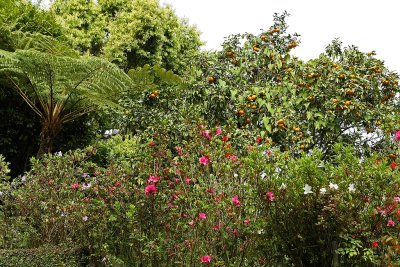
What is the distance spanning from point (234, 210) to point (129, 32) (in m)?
14.4

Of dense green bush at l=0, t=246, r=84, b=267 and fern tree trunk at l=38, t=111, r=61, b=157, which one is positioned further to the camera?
fern tree trunk at l=38, t=111, r=61, b=157

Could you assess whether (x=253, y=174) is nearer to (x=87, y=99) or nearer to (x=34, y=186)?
(x=34, y=186)

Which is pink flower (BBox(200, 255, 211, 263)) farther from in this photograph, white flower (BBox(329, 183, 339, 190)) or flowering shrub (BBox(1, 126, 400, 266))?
white flower (BBox(329, 183, 339, 190))

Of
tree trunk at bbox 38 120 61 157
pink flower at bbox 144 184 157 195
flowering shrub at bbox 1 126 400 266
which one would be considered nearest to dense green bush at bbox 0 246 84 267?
flowering shrub at bbox 1 126 400 266

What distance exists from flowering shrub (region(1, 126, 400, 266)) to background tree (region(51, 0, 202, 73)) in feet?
39.8

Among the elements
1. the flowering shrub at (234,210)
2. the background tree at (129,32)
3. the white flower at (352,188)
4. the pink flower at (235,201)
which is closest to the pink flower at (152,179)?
the flowering shrub at (234,210)

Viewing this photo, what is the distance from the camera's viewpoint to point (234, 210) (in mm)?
3924

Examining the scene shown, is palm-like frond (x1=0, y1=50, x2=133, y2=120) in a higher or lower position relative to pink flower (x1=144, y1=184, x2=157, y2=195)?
higher

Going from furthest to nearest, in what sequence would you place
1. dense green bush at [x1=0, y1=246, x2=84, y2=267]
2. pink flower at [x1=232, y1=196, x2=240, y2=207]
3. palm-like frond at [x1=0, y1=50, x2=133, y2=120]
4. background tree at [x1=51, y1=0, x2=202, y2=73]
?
background tree at [x1=51, y1=0, x2=202, y2=73]
palm-like frond at [x1=0, y1=50, x2=133, y2=120]
dense green bush at [x1=0, y1=246, x2=84, y2=267]
pink flower at [x1=232, y1=196, x2=240, y2=207]

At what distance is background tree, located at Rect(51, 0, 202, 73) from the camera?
17.3m

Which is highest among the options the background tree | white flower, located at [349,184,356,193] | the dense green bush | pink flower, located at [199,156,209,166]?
the background tree

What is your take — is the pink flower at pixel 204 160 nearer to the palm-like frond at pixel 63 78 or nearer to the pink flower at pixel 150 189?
the pink flower at pixel 150 189

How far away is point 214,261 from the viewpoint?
384 centimetres

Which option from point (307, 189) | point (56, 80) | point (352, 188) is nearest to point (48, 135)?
point (56, 80)
